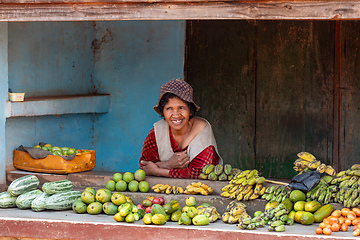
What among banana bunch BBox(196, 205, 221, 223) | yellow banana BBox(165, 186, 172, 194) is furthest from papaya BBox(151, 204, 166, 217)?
yellow banana BBox(165, 186, 172, 194)

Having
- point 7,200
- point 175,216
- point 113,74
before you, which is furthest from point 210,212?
point 113,74

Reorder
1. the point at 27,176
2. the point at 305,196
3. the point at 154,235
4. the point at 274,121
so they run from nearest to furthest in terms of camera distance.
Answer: the point at 154,235
the point at 305,196
the point at 27,176
the point at 274,121

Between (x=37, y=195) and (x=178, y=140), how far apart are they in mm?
1541

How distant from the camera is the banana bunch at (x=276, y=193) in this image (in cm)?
443

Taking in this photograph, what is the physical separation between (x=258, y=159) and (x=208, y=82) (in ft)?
4.34

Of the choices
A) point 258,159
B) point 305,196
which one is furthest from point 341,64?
point 305,196

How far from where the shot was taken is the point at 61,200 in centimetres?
461

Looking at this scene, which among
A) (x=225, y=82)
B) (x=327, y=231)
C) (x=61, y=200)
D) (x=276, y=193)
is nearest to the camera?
(x=327, y=231)

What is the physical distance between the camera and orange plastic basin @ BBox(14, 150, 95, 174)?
5.18 meters

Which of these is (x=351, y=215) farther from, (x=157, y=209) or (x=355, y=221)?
(x=157, y=209)

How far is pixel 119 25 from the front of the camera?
279 inches

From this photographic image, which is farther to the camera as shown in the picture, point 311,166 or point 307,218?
point 311,166

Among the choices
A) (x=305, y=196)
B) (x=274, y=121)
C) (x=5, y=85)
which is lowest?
(x=305, y=196)

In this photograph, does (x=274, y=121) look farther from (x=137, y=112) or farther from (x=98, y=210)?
(x=98, y=210)
